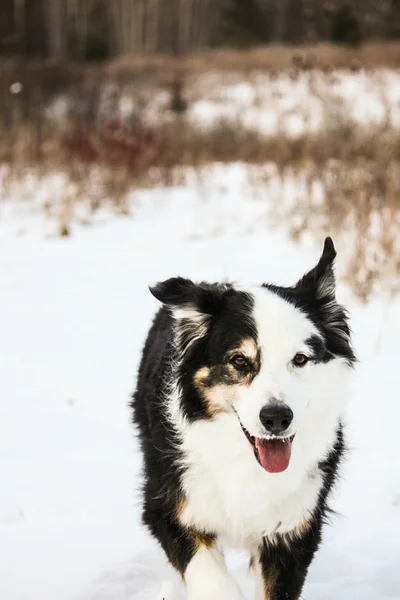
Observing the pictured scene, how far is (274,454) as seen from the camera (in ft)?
8.33

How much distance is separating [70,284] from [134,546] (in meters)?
4.37

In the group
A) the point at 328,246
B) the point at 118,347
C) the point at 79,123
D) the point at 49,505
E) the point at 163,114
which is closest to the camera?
the point at 328,246

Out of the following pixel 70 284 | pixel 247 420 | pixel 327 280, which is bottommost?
pixel 70 284

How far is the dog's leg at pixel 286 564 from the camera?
2.69 meters

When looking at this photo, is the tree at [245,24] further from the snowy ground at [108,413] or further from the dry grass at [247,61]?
the snowy ground at [108,413]

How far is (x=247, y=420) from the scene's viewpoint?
2.41 meters

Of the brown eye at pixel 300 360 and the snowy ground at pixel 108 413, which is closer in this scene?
the brown eye at pixel 300 360

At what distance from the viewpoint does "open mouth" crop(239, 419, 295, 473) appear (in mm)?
2531

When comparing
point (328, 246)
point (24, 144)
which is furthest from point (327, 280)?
point (24, 144)

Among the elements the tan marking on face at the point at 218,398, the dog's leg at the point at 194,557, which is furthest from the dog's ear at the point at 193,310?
the dog's leg at the point at 194,557

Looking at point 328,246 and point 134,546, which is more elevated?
point 328,246

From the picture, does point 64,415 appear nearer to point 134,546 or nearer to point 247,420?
point 134,546

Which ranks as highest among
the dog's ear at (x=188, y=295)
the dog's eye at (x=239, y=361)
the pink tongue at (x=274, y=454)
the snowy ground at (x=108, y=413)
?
the dog's ear at (x=188, y=295)

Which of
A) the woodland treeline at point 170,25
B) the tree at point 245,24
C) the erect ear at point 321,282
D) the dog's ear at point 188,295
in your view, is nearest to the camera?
the dog's ear at point 188,295
